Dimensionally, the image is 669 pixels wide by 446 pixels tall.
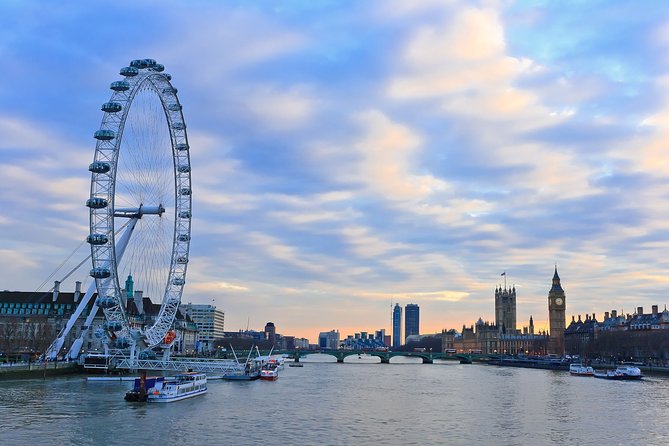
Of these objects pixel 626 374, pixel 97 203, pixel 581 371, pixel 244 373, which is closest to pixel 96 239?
pixel 97 203

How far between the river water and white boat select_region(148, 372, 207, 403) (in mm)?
1290

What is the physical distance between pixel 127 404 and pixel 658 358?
134m

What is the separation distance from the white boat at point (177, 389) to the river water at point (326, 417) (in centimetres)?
129

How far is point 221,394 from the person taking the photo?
73.7 meters

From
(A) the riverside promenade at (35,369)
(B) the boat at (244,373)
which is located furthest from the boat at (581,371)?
(A) the riverside promenade at (35,369)

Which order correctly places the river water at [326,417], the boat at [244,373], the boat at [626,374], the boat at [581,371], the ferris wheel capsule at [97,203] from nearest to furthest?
1. the river water at [326,417]
2. the ferris wheel capsule at [97,203]
3. the boat at [244,373]
4. the boat at [626,374]
5. the boat at [581,371]

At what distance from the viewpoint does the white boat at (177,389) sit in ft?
205

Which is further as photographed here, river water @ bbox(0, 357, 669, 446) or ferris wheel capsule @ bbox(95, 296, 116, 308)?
ferris wheel capsule @ bbox(95, 296, 116, 308)

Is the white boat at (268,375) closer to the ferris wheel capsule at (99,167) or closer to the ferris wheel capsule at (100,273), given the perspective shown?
the ferris wheel capsule at (100,273)

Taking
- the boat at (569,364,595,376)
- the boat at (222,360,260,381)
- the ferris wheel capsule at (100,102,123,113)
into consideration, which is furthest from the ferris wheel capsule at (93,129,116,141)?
the boat at (569,364,595,376)

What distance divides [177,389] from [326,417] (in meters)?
17.3

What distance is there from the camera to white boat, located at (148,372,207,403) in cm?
6247

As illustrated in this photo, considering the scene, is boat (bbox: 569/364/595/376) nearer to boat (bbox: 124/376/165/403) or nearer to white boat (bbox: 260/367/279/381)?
white boat (bbox: 260/367/279/381)

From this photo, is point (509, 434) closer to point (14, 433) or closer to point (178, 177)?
point (14, 433)
